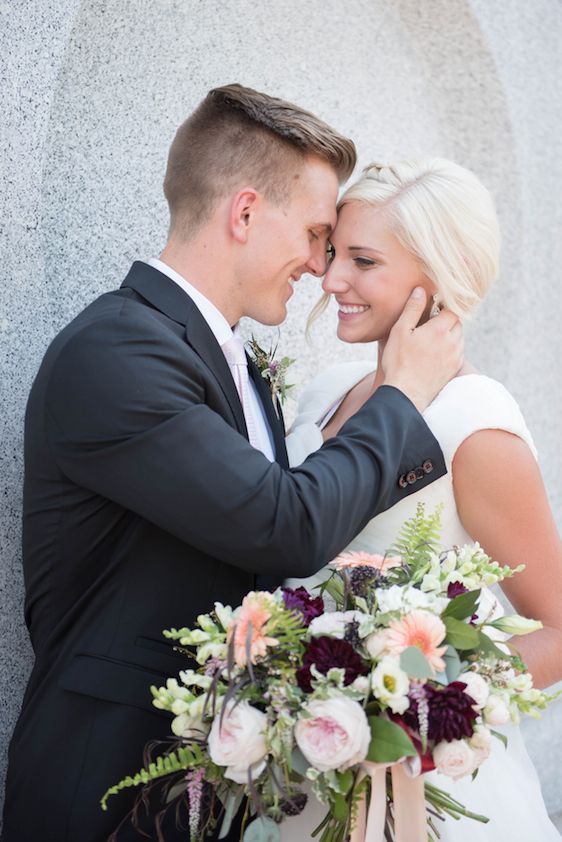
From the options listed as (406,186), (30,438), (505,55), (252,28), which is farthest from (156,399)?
(505,55)

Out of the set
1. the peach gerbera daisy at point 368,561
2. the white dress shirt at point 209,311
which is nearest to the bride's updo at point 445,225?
the white dress shirt at point 209,311

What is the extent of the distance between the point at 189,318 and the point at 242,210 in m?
0.44

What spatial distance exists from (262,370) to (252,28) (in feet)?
5.84

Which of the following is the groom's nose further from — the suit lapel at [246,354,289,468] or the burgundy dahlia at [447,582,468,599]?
the burgundy dahlia at [447,582,468,599]

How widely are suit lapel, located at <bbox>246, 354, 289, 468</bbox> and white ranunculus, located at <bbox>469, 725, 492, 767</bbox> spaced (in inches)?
41.9

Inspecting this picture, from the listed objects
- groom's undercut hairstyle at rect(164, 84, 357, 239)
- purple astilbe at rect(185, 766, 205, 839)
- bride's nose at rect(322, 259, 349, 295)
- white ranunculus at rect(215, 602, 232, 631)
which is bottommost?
purple astilbe at rect(185, 766, 205, 839)

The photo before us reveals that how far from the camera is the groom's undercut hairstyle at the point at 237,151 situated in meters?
2.92

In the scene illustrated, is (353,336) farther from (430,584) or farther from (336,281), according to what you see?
(430,584)

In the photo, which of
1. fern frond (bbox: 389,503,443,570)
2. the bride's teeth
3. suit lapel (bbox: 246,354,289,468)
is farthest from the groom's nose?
fern frond (bbox: 389,503,443,570)

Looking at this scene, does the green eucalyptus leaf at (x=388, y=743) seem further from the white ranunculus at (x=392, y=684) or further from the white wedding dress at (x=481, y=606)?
the white wedding dress at (x=481, y=606)

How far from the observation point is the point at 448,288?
3.05 meters

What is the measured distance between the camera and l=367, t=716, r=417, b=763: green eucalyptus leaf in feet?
6.35

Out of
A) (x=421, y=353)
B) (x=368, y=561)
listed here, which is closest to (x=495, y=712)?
(x=368, y=561)

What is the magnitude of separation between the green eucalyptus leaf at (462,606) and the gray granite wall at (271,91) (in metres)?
1.54
